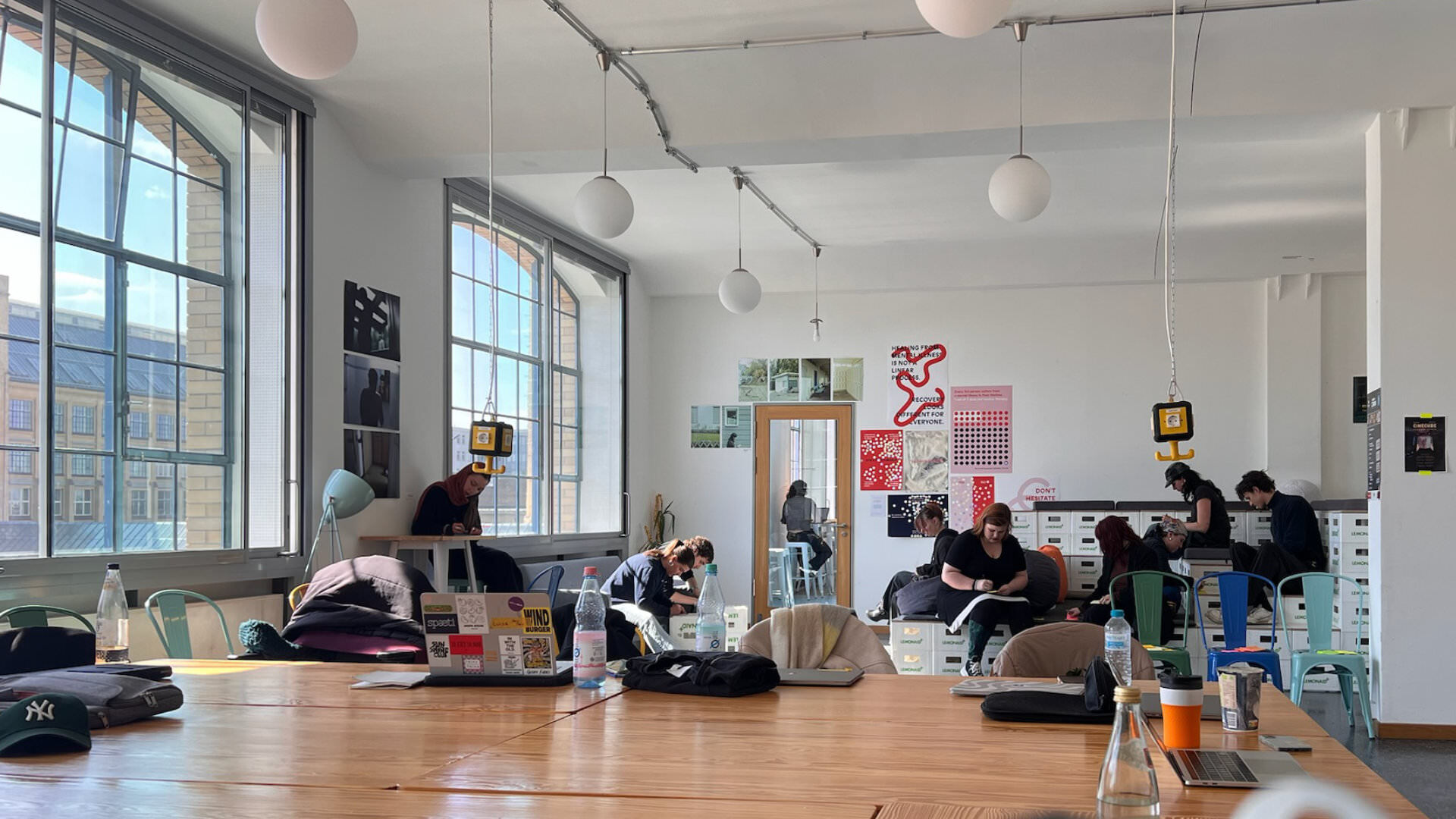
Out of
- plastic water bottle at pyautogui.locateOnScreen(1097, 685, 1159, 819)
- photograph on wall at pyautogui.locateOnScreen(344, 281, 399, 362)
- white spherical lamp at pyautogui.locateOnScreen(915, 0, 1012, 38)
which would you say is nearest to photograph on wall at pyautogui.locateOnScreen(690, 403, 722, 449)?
photograph on wall at pyautogui.locateOnScreen(344, 281, 399, 362)

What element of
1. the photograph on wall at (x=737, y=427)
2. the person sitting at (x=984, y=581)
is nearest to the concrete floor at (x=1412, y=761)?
the person sitting at (x=984, y=581)

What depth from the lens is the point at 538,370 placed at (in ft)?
34.0

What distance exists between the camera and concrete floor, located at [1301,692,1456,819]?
494cm

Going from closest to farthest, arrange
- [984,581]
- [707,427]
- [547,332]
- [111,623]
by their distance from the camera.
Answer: [111,623] < [984,581] < [547,332] < [707,427]

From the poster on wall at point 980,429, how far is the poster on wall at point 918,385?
149mm

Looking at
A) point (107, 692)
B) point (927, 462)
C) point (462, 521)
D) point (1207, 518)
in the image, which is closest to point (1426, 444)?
point (1207, 518)

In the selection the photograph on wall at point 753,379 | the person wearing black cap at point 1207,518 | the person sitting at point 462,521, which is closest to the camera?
the person sitting at point 462,521

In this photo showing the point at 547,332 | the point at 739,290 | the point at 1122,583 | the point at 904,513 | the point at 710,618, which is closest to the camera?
the point at 710,618

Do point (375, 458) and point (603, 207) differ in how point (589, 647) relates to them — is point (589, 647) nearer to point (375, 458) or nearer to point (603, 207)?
point (603, 207)

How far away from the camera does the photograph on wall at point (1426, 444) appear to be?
626 cm

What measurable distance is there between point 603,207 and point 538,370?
4.68 m

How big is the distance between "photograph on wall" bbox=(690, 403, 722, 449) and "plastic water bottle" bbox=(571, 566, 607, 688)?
9.43 metres

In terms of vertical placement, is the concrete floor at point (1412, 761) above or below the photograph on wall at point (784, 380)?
below

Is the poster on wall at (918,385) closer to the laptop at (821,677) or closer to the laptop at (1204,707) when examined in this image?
the laptop at (821,677)
